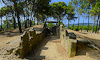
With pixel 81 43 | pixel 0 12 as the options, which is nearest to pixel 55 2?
pixel 0 12

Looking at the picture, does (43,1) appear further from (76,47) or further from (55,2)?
(76,47)

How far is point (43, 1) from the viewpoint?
20.8 m

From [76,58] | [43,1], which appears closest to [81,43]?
[76,58]

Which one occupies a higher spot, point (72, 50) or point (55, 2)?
point (55, 2)

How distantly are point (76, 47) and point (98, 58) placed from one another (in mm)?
1524

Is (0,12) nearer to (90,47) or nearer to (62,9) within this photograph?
(62,9)

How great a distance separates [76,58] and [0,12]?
26.4m

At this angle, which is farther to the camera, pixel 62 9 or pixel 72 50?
pixel 62 9

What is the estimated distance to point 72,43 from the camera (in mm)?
5371

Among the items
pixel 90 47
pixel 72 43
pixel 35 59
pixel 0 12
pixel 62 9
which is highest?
pixel 62 9

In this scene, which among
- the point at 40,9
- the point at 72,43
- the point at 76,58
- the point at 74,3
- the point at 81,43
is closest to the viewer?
the point at 76,58

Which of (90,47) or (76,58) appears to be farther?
(90,47)

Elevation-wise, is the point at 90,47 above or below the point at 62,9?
below

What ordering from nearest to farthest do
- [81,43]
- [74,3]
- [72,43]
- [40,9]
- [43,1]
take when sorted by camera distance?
[72,43] → [81,43] → [43,1] → [40,9] → [74,3]
